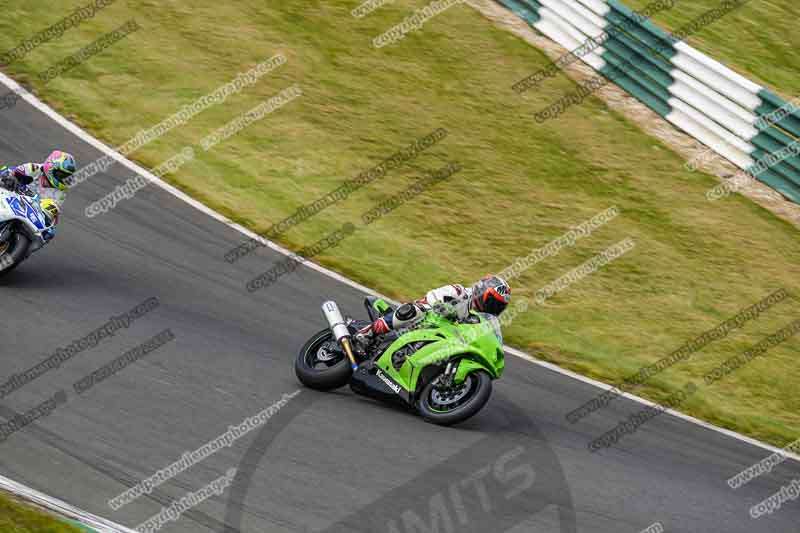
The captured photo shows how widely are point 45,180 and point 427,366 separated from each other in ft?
16.6

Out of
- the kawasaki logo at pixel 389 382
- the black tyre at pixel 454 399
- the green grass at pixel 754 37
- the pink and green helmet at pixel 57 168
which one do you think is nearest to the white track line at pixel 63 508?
the kawasaki logo at pixel 389 382

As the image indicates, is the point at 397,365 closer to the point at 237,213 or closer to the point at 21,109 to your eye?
the point at 237,213

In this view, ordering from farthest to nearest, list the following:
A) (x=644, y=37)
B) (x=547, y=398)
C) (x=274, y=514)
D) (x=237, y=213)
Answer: (x=644, y=37) → (x=237, y=213) → (x=547, y=398) → (x=274, y=514)

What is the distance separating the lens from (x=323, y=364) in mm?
11055

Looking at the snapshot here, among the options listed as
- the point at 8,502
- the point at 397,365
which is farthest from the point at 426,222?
the point at 8,502

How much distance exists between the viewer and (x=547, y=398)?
11.9m

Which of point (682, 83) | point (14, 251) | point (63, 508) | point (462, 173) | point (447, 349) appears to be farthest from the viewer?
point (682, 83)

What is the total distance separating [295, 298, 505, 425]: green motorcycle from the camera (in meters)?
10.2

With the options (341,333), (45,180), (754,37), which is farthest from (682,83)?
(45,180)

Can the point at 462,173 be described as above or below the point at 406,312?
below

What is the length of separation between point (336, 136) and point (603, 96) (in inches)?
203

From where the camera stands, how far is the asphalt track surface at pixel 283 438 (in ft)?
29.0

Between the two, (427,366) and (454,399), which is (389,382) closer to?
(427,366)

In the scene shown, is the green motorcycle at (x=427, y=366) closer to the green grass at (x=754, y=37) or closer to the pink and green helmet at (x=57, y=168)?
the pink and green helmet at (x=57, y=168)
